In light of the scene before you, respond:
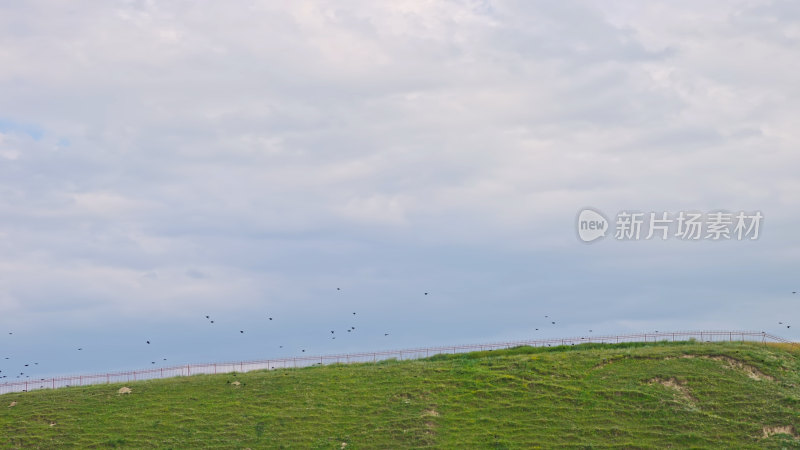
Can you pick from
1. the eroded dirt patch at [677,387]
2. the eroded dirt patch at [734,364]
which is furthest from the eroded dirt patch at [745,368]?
the eroded dirt patch at [677,387]

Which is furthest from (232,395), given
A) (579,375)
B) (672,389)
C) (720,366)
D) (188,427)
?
(720,366)

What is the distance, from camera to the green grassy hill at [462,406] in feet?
186

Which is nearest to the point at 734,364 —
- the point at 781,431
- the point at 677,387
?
the point at 677,387

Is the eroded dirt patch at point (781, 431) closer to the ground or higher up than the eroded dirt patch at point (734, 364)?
closer to the ground

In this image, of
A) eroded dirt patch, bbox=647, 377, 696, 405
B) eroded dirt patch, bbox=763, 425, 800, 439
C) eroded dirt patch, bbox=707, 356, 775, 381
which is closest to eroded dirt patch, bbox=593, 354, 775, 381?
eroded dirt patch, bbox=707, 356, 775, 381

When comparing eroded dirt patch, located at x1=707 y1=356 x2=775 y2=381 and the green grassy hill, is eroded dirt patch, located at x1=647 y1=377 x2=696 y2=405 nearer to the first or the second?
the green grassy hill

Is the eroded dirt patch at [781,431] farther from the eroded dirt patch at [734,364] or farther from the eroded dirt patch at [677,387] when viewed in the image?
the eroded dirt patch at [734,364]

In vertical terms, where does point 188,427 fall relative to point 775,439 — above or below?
above

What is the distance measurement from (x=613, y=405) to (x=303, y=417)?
2274 centimetres

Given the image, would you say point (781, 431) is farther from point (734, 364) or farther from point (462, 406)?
point (462, 406)

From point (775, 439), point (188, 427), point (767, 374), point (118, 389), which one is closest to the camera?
point (775, 439)

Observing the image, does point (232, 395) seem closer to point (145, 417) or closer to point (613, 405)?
point (145, 417)

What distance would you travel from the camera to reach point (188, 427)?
60.0 m

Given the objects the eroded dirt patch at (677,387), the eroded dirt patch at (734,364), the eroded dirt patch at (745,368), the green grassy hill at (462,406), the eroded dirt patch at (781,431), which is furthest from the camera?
the eroded dirt patch at (734,364)
